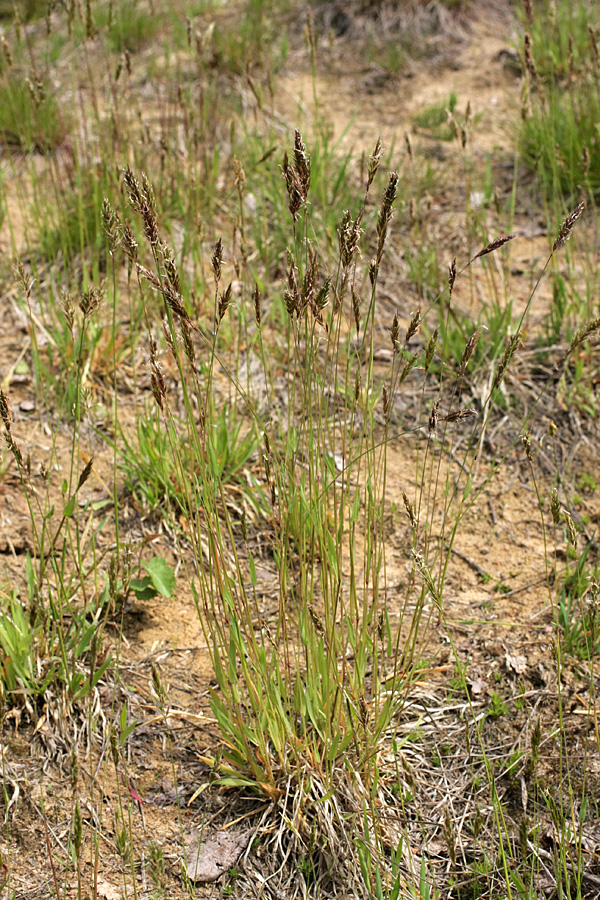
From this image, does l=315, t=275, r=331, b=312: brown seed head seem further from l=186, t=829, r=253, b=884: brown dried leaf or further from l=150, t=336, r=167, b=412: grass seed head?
l=186, t=829, r=253, b=884: brown dried leaf

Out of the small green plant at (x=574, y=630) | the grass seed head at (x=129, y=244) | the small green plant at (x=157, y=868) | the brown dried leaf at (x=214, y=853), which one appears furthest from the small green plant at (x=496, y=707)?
the grass seed head at (x=129, y=244)

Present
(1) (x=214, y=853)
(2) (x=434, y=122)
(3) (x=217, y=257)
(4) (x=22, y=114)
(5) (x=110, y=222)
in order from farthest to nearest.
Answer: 1. (2) (x=434, y=122)
2. (4) (x=22, y=114)
3. (1) (x=214, y=853)
4. (5) (x=110, y=222)
5. (3) (x=217, y=257)

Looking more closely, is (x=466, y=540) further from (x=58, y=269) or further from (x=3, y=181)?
(x=3, y=181)

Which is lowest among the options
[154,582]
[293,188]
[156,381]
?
[154,582]

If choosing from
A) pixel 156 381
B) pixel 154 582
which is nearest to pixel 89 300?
A: pixel 156 381

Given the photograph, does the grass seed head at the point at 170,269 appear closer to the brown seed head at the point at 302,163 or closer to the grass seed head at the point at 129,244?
the grass seed head at the point at 129,244

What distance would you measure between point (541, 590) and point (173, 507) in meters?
1.29

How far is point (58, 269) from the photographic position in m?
3.86

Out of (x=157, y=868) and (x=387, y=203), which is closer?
(x=387, y=203)

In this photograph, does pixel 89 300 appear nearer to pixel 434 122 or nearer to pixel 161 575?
pixel 161 575

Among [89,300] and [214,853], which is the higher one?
[89,300]

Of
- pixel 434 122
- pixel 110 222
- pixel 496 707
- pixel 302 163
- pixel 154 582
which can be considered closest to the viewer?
pixel 302 163

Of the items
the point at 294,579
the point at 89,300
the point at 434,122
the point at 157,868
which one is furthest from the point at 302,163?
the point at 434,122

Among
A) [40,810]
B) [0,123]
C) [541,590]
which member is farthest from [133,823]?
[0,123]
